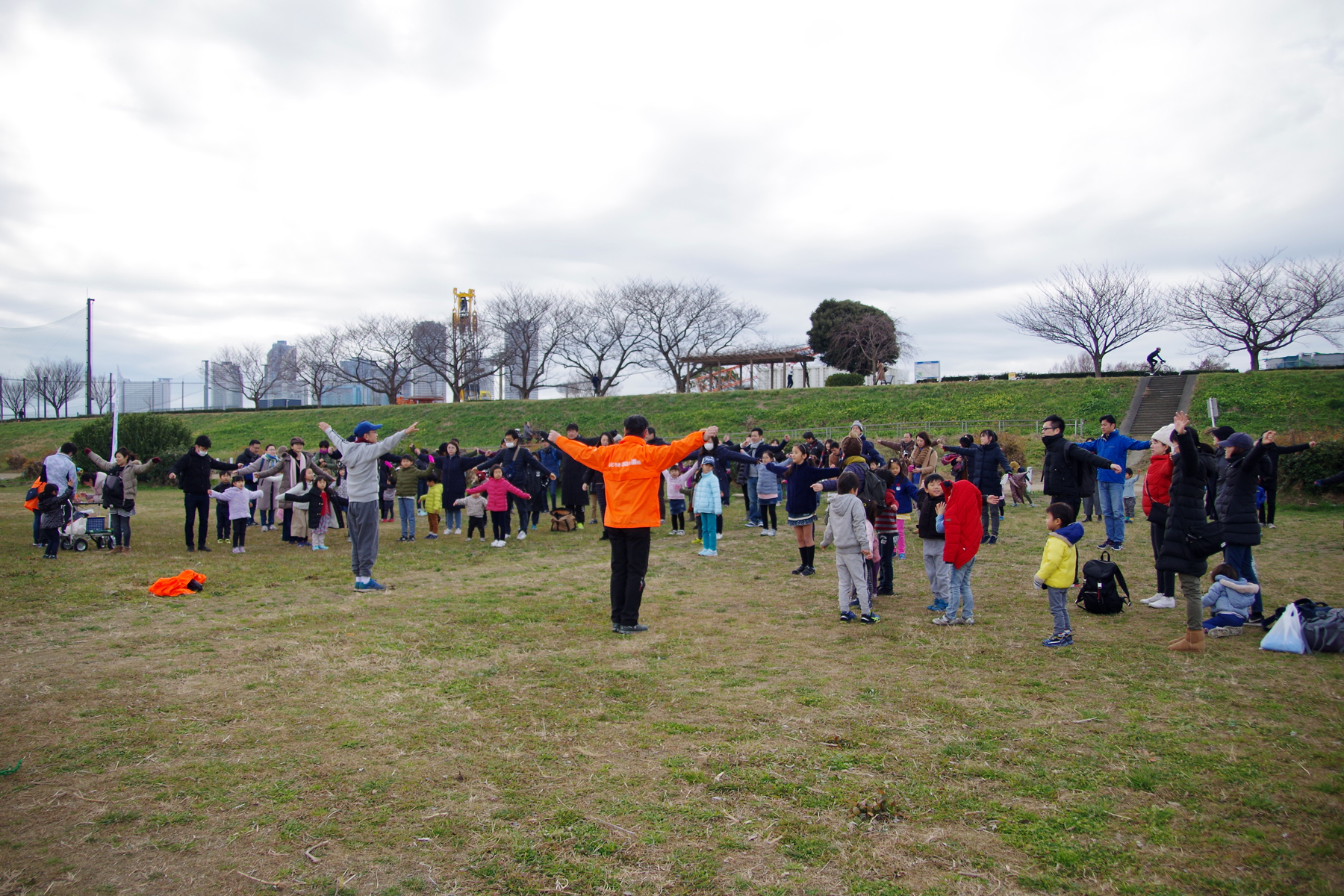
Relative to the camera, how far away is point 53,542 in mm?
11648

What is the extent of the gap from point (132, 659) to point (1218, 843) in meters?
7.63

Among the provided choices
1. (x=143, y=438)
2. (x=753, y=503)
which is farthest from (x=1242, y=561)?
(x=143, y=438)

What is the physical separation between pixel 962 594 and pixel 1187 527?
80.8 inches

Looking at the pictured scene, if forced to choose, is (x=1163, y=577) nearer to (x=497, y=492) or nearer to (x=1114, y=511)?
(x=1114, y=511)

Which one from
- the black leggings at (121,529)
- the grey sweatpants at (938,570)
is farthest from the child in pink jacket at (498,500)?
the grey sweatpants at (938,570)

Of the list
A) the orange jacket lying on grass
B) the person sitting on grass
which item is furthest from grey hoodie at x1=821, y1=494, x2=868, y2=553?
the orange jacket lying on grass

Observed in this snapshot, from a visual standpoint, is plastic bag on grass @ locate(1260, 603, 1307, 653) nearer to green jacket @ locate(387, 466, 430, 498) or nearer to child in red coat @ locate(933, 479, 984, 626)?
child in red coat @ locate(933, 479, 984, 626)

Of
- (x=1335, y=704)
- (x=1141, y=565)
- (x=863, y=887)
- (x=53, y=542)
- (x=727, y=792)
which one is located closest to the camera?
(x=863, y=887)

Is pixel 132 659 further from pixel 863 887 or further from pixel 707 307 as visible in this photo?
pixel 707 307

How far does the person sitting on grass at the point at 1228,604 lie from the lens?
7.05 metres

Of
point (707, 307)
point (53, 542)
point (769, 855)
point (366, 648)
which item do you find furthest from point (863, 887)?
point (707, 307)

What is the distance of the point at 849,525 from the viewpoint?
7.65m

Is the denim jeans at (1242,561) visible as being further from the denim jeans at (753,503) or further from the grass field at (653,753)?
the denim jeans at (753,503)

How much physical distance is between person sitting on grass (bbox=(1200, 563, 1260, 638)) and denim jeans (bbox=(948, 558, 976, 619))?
2048 millimetres
